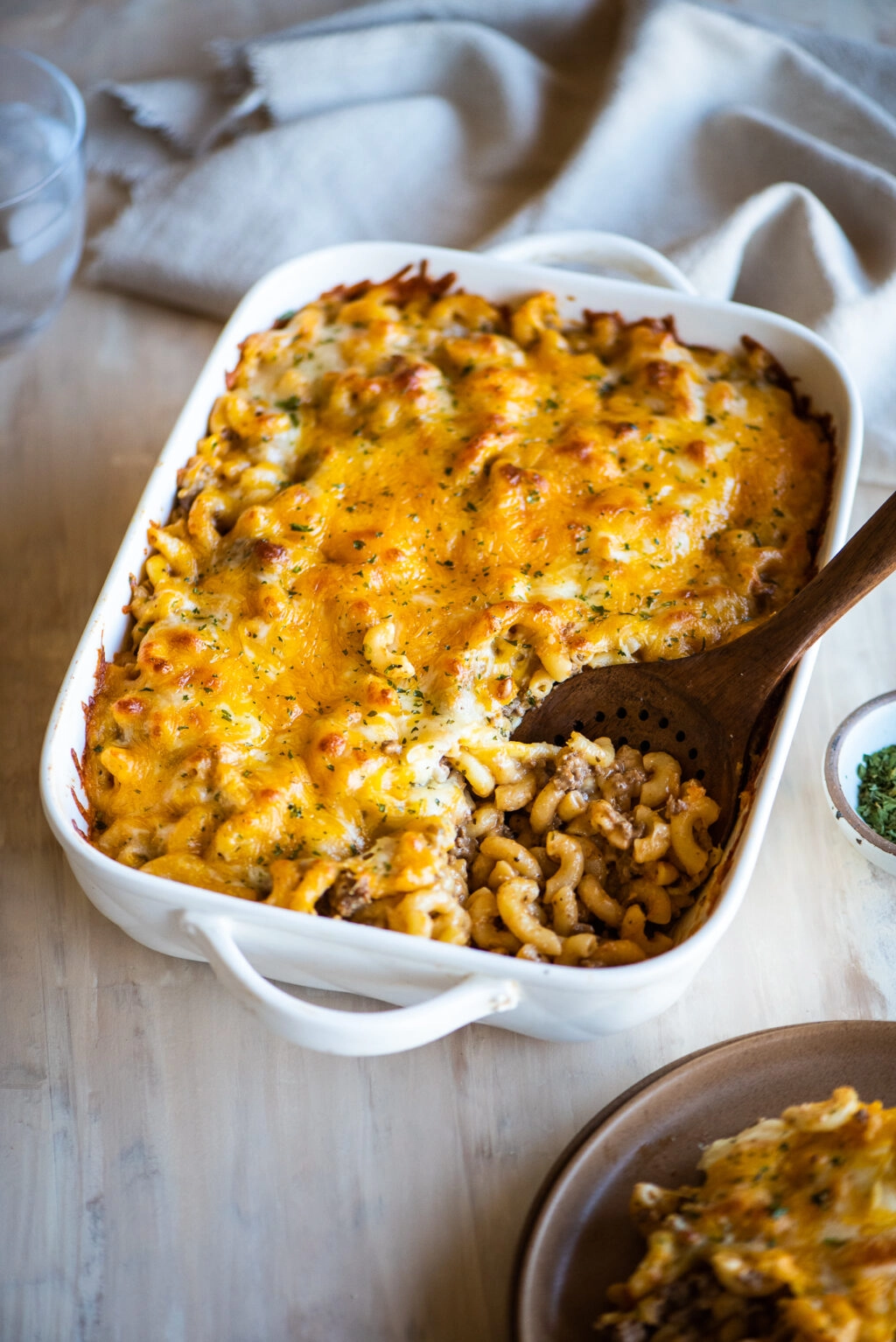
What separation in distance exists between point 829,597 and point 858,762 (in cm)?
47

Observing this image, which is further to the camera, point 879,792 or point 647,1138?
point 879,792

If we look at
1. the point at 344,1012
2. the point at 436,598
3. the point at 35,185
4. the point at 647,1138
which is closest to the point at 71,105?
the point at 35,185

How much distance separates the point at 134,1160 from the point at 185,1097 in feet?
0.44

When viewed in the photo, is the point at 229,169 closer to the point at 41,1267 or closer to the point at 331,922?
the point at 331,922

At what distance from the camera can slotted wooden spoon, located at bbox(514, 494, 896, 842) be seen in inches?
87.4

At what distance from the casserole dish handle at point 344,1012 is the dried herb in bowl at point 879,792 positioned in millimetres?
971

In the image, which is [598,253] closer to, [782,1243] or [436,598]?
[436,598]

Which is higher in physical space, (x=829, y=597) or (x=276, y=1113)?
(x=829, y=597)

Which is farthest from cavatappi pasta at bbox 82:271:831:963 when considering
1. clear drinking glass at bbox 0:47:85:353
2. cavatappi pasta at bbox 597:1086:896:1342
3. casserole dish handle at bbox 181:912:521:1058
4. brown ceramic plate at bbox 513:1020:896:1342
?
clear drinking glass at bbox 0:47:85:353

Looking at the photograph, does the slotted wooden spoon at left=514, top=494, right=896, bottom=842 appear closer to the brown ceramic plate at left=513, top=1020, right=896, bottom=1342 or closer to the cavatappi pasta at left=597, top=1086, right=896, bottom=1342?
the brown ceramic plate at left=513, top=1020, right=896, bottom=1342

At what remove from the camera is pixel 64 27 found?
3.94 metres

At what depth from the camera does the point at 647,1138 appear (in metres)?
2.02

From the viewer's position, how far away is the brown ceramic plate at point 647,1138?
1.87 meters

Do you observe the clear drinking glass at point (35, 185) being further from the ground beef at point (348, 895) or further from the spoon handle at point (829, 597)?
the spoon handle at point (829, 597)
